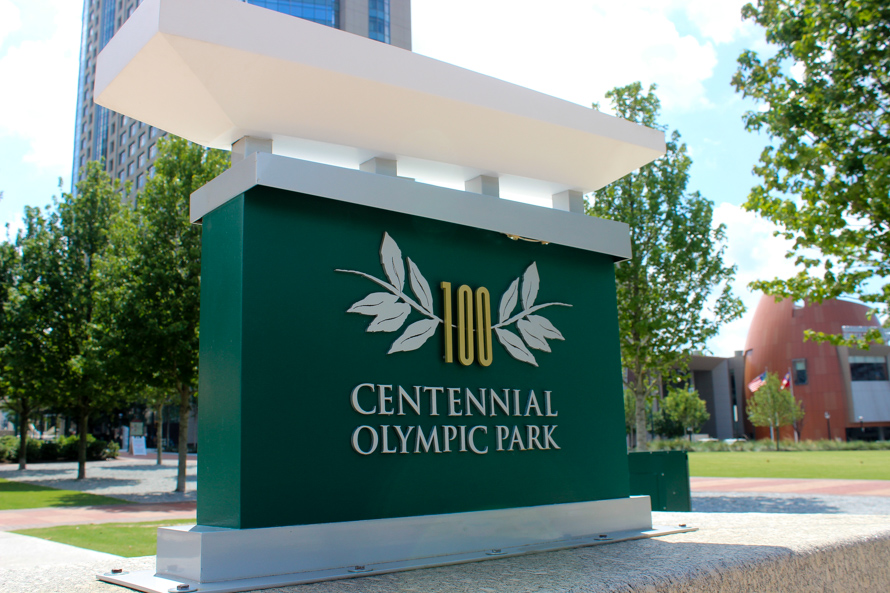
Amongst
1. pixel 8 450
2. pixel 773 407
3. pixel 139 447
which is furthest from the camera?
pixel 773 407

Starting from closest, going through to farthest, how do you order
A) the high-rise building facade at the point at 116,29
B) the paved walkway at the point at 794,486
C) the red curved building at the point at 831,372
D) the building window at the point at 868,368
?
the paved walkway at the point at 794,486 → the high-rise building facade at the point at 116,29 → the red curved building at the point at 831,372 → the building window at the point at 868,368

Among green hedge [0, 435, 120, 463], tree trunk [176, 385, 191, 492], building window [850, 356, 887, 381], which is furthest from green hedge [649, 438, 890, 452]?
tree trunk [176, 385, 191, 492]

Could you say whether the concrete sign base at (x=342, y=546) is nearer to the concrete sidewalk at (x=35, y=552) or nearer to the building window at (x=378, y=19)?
the concrete sidewalk at (x=35, y=552)

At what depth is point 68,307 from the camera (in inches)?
956

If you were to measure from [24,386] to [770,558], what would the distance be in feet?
88.9

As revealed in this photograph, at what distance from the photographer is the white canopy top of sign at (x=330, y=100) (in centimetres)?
339

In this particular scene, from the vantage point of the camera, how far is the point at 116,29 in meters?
81.2

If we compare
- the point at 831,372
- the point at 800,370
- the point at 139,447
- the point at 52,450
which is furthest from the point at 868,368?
the point at 52,450

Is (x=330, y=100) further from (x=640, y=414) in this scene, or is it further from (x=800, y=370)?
(x=800, y=370)

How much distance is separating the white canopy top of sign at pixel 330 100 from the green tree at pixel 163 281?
50.2 ft

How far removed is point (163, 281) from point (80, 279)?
8046 mm

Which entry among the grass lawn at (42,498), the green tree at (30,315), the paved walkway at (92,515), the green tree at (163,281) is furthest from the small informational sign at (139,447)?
the paved walkway at (92,515)

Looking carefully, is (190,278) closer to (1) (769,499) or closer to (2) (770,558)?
(1) (769,499)

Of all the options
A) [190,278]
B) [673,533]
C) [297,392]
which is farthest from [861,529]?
[190,278]
